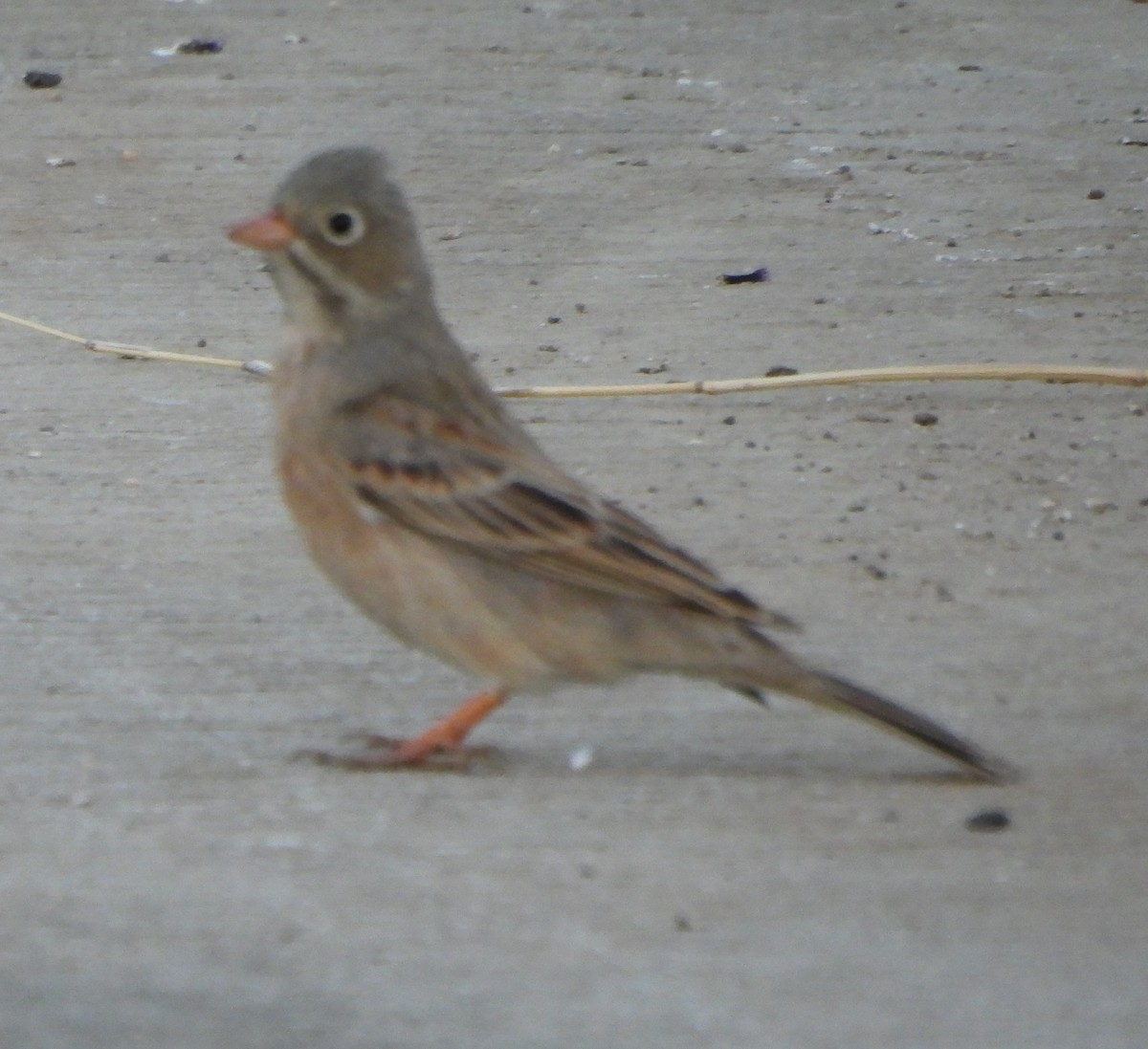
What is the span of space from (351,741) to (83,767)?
1.70ft

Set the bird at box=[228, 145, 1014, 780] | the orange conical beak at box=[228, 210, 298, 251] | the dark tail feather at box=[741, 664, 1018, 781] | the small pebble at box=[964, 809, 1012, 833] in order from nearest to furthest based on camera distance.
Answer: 1. the small pebble at box=[964, 809, 1012, 833]
2. the dark tail feather at box=[741, 664, 1018, 781]
3. the bird at box=[228, 145, 1014, 780]
4. the orange conical beak at box=[228, 210, 298, 251]

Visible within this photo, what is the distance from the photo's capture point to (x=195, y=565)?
595cm

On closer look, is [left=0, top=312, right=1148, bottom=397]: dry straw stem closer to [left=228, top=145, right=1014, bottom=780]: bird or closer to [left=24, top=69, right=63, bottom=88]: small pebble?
[left=228, top=145, right=1014, bottom=780]: bird

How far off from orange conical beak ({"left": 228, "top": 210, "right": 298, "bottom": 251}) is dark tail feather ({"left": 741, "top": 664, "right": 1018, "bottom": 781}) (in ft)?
4.22

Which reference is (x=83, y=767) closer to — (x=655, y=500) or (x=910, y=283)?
(x=655, y=500)

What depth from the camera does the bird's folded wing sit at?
4.70 meters

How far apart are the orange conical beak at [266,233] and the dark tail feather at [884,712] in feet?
4.22

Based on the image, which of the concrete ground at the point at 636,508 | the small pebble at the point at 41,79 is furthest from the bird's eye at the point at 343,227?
the small pebble at the point at 41,79

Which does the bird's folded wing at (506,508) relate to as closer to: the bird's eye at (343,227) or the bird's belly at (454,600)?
the bird's belly at (454,600)

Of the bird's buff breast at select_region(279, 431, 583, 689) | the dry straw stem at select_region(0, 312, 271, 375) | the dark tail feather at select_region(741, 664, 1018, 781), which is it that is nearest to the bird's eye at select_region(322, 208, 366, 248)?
the bird's buff breast at select_region(279, 431, 583, 689)

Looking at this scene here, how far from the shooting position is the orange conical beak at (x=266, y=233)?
489cm

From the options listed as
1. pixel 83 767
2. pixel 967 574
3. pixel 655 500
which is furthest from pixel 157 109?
pixel 83 767

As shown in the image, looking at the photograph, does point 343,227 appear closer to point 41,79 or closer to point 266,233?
point 266,233

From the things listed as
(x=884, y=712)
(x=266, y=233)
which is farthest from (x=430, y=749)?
(x=266, y=233)
